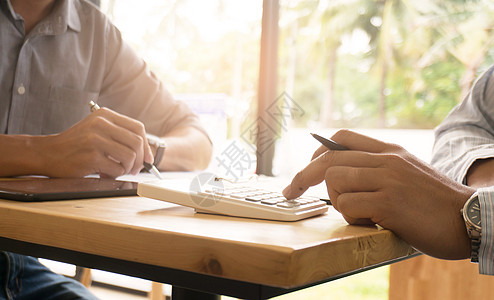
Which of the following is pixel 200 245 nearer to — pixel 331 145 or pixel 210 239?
pixel 210 239

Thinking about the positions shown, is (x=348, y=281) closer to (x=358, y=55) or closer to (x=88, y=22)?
(x=88, y=22)

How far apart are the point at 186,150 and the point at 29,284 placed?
493mm

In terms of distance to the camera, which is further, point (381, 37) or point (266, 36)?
point (381, 37)

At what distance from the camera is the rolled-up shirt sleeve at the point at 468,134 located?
2.76ft

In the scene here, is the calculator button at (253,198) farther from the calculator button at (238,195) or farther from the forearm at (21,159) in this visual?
the forearm at (21,159)

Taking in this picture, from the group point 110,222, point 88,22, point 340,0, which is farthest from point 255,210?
point 340,0

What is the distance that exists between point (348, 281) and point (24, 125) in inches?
131

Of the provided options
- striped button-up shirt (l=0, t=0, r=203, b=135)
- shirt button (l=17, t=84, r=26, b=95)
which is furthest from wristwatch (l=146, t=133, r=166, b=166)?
shirt button (l=17, t=84, r=26, b=95)

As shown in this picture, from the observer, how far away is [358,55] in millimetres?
12141

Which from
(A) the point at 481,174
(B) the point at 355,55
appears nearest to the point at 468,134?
(A) the point at 481,174

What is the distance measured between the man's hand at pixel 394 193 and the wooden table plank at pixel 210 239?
22mm

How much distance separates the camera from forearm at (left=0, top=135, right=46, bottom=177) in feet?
2.83

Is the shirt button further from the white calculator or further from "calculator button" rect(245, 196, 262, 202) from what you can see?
"calculator button" rect(245, 196, 262, 202)

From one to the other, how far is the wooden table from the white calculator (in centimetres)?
1
